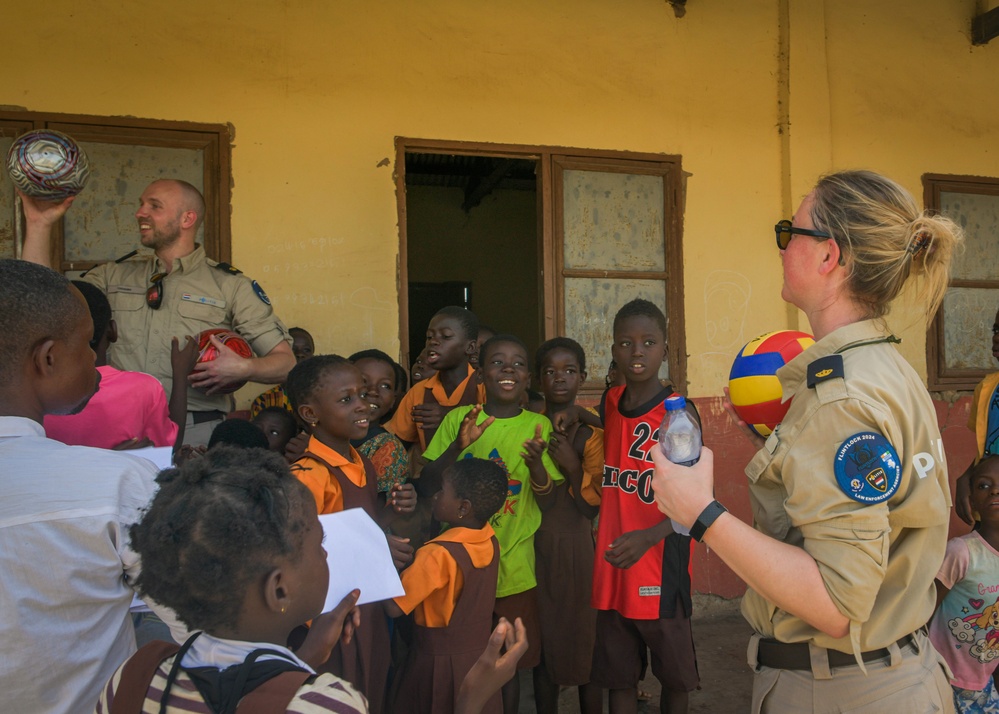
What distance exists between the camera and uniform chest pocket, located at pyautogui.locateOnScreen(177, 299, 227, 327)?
3.20 m

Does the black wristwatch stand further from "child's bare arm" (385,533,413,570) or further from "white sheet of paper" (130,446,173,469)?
"white sheet of paper" (130,446,173,469)

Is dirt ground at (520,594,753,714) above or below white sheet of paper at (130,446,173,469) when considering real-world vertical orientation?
below

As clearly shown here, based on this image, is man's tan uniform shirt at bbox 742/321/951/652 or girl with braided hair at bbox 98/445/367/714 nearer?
girl with braided hair at bbox 98/445/367/714

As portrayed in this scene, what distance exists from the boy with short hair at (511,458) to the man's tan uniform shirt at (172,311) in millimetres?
892

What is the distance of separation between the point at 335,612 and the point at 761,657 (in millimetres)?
899

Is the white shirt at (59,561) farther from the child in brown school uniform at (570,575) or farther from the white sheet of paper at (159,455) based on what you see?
the child in brown school uniform at (570,575)

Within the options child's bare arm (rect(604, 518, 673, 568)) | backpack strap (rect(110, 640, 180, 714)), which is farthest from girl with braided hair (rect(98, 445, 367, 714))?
child's bare arm (rect(604, 518, 673, 568))

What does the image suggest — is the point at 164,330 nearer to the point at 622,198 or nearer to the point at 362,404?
the point at 362,404

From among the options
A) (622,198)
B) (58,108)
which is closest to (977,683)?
(622,198)

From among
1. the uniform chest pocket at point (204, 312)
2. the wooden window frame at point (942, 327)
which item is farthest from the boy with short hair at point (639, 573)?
the wooden window frame at point (942, 327)

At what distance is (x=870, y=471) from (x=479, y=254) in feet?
28.0

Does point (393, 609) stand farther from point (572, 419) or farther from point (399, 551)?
point (572, 419)

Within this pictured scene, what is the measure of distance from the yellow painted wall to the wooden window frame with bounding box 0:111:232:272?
53 millimetres

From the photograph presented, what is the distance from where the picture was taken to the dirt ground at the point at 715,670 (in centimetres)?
370
